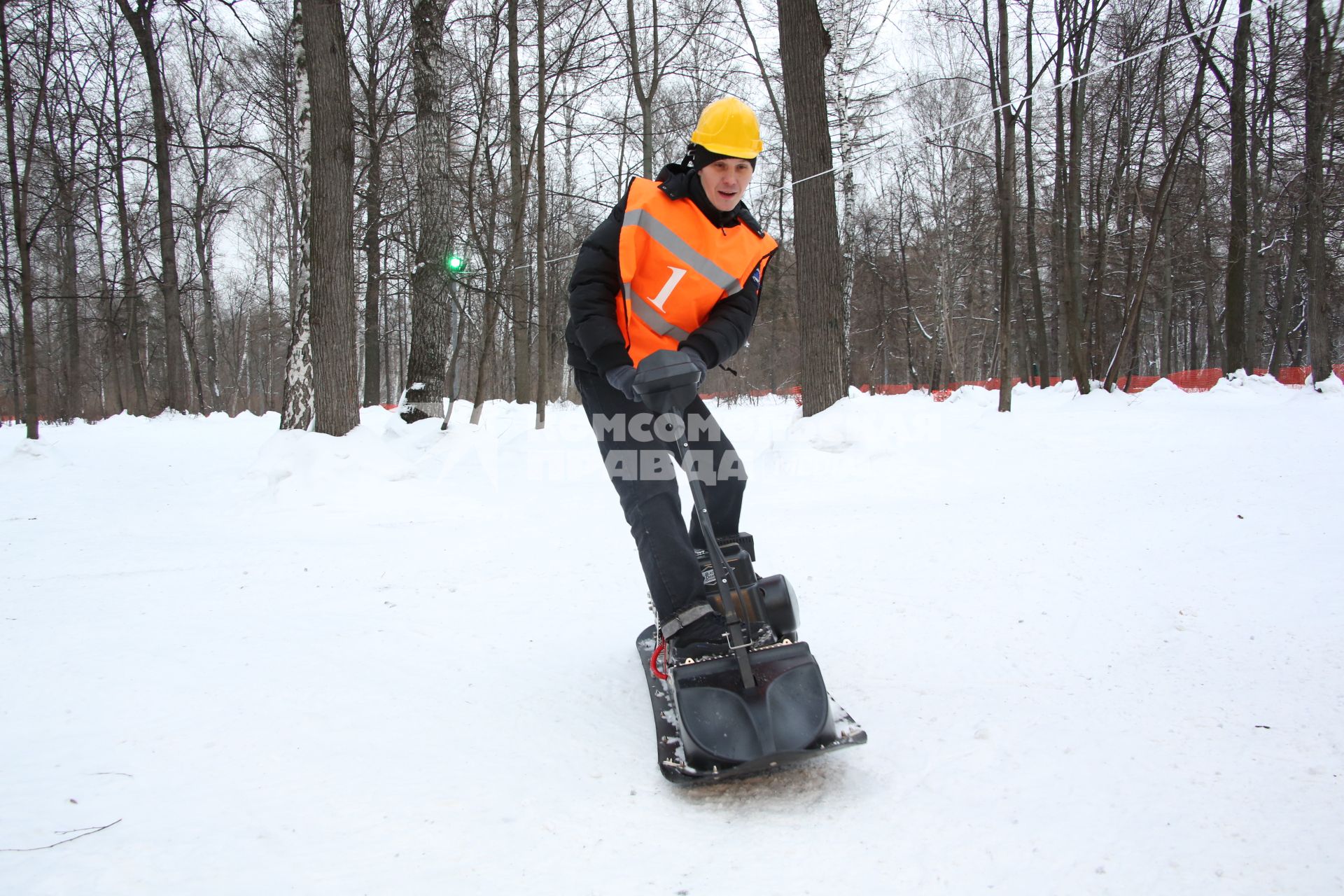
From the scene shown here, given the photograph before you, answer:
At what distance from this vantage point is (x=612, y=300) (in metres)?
2.38

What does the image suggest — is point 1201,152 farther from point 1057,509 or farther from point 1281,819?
point 1281,819

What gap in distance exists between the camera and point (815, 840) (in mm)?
1619

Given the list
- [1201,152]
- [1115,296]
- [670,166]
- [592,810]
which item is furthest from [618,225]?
[1115,296]

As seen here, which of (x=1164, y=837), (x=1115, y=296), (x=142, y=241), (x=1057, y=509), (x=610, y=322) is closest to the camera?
(x=1164, y=837)

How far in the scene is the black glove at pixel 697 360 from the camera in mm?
2148

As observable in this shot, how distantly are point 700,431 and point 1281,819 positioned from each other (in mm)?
1780

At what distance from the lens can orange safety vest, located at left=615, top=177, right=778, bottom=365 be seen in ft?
A: 7.62

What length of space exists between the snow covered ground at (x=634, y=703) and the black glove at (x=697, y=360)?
110cm

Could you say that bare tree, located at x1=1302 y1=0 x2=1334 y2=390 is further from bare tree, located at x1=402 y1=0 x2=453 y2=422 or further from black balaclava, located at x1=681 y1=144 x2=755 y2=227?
bare tree, located at x1=402 y1=0 x2=453 y2=422

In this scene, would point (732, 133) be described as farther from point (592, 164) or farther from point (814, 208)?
point (592, 164)

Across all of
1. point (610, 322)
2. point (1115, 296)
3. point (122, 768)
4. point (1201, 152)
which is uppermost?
point (1201, 152)

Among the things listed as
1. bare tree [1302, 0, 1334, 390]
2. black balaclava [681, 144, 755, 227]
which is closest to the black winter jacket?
black balaclava [681, 144, 755, 227]

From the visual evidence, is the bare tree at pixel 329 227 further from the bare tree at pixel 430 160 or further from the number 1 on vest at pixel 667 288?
the number 1 on vest at pixel 667 288

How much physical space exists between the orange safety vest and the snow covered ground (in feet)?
4.09
